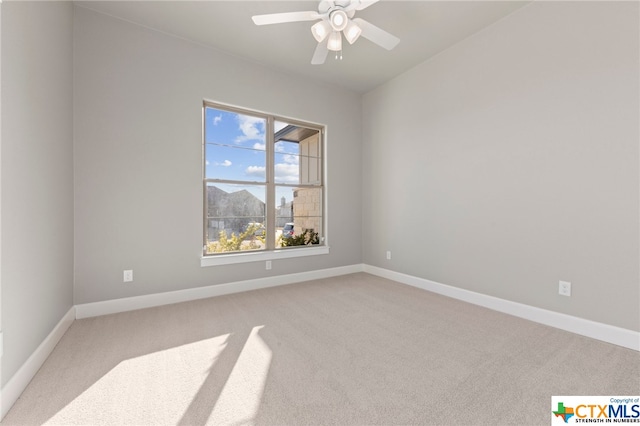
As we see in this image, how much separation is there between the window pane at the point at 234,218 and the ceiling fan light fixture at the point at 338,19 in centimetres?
214

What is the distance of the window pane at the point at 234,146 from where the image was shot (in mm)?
3393

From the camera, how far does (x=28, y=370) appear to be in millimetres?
1622

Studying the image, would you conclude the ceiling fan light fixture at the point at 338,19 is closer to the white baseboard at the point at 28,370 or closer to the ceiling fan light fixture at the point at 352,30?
the ceiling fan light fixture at the point at 352,30

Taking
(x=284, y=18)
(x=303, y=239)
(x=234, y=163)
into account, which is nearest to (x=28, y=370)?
(x=234, y=163)

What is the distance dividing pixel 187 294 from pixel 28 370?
1516mm

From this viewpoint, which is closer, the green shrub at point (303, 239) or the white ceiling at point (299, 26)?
the white ceiling at point (299, 26)

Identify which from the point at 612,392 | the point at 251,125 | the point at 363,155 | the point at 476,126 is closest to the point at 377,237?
the point at 363,155

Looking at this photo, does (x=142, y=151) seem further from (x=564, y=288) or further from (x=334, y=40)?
(x=564, y=288)

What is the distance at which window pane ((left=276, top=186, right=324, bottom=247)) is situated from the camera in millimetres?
3955

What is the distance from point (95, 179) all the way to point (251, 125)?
1821 millimetres

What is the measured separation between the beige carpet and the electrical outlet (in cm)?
34

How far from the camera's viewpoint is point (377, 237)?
4.36m

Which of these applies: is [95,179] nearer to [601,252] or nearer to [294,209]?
[294,209]

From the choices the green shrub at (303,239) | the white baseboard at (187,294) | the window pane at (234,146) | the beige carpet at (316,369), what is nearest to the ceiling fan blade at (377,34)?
the window pane at (234,146)
